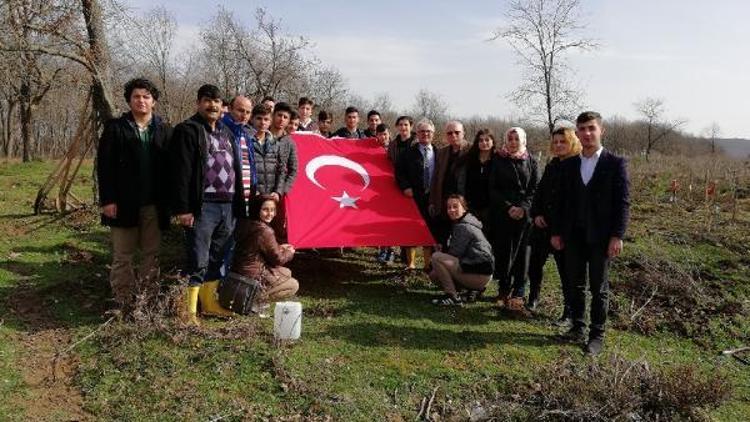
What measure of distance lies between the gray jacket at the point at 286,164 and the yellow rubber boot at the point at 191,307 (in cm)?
154

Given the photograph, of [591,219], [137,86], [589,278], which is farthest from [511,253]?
[137,86]

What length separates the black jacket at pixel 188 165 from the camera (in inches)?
206

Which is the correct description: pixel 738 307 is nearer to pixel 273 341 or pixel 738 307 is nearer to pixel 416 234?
pixel 416 234

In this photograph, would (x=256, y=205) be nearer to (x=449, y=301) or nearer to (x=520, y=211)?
(x=449, y=301)

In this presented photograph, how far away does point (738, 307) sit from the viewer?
6953mm

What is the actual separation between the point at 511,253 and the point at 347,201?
2118 millimetres

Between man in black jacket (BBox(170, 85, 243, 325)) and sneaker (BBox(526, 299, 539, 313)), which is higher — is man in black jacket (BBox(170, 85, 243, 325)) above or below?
above

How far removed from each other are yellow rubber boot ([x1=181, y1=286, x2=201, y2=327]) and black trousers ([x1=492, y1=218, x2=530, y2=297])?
3296mm

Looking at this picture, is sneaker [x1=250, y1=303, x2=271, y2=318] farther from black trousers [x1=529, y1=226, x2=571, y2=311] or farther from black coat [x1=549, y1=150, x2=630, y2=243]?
black coat [x1=549, y1=150, x2=630, y2=243]

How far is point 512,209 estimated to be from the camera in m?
6.38

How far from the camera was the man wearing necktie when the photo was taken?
24.1 ft

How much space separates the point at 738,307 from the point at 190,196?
21.0 ft

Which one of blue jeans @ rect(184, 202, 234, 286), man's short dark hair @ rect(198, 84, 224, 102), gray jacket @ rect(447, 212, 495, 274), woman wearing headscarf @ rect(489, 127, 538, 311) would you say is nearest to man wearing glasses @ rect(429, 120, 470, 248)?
woman wearing headscarf @ rect(489, 127, 538, 311)

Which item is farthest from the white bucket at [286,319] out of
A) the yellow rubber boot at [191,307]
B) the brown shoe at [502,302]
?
the brown shoe at [502,302]
